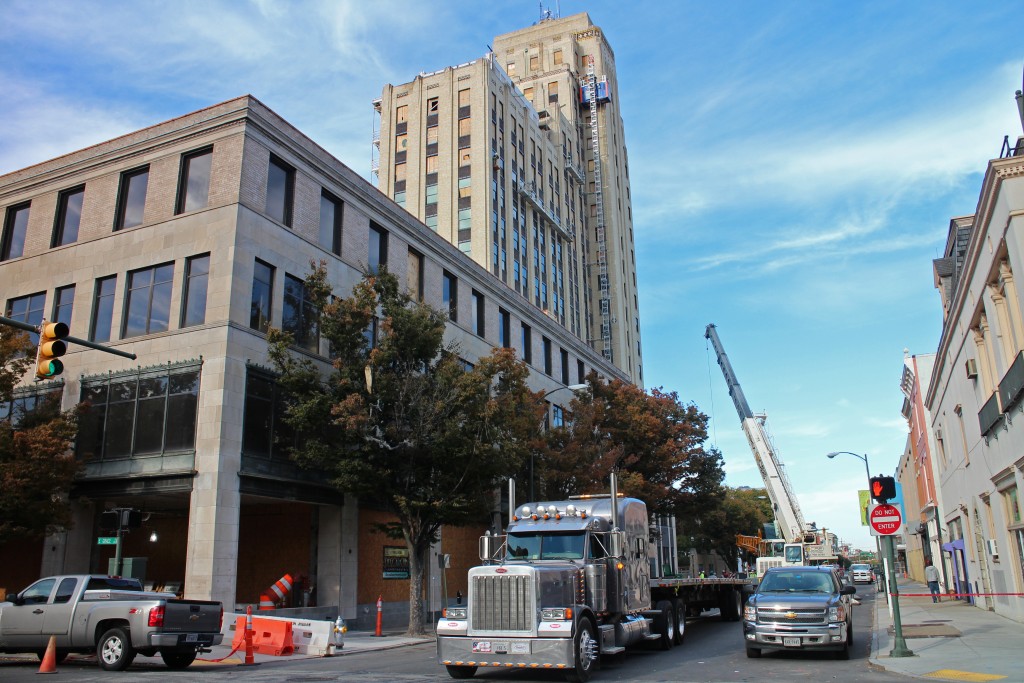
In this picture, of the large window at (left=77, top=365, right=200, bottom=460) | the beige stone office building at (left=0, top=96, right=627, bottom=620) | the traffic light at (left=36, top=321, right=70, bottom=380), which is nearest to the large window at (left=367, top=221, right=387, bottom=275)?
the beige stone office building at (left=0, top=96, right=627, bottom=620)

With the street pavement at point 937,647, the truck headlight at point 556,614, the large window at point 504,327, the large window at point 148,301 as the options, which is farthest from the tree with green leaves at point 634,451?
the truck headlight at point 556,614

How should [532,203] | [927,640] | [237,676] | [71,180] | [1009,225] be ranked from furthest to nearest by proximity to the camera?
1. [532,203]
2. [71,180]
3. [927,640]
4. [1009,225]
5. [237,676]

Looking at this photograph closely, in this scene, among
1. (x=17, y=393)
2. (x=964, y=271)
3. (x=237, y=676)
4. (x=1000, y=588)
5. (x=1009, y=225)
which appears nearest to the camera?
(x=237, y=676)

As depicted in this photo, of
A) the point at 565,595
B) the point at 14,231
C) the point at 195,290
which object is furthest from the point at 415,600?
the point at 14,231

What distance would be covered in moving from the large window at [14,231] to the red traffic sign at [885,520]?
2928 centimetres

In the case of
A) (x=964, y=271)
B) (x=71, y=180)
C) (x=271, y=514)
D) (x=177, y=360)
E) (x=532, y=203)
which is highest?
(x=532, y=203)

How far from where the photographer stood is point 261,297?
24734mm

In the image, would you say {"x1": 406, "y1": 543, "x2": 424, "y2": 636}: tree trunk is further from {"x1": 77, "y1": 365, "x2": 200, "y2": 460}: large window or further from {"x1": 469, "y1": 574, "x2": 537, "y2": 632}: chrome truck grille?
{"x1": 469, "y1": 574, "x2": 537, "y2": 632}: chrome truck grille

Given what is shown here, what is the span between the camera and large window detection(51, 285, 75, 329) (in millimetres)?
26672

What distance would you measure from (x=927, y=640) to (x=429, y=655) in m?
11.3

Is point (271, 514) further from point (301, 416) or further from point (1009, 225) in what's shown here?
point (1009, 225)

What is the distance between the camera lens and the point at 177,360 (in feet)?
76.9

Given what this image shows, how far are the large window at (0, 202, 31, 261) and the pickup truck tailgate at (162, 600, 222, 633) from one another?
67.9ft

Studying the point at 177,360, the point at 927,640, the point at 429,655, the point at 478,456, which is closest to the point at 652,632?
the point at 429,655
